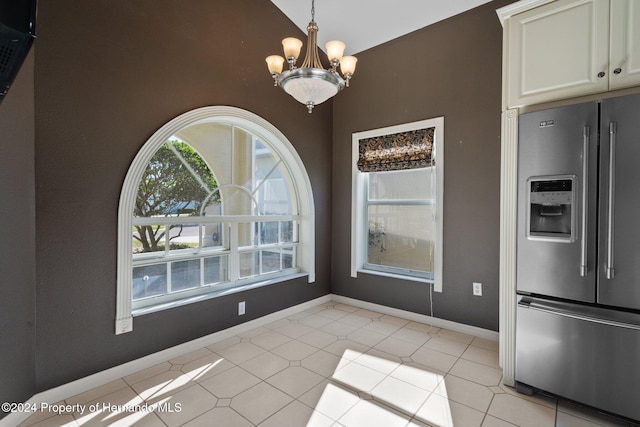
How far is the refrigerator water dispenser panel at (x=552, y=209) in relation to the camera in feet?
6.35

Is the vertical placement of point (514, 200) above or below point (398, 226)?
above

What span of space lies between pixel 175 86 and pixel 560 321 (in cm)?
327

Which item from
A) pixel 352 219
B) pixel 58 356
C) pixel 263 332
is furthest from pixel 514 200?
pixel 58 356

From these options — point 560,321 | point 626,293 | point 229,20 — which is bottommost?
point 560,321

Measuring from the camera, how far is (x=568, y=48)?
199cm

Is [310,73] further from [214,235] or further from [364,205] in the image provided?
[364,205]

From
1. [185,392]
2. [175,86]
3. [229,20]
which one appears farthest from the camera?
[229,20]

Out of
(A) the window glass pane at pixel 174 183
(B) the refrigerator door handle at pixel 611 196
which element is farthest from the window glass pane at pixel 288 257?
(B) the refrigerator door handle at pixel 611 196

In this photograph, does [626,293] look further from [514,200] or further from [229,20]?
[229,20]

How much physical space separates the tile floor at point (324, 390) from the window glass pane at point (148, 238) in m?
0.94

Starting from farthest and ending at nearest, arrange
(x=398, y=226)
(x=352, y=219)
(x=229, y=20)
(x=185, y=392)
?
(x=352, y=219)
(x=398, y=226)
(x=229, y=20)
(x=185, y=392)

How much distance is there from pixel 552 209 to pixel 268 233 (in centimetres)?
263

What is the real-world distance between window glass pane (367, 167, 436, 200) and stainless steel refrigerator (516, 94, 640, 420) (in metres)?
1.32

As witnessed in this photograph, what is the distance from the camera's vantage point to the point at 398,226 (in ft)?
12.1
